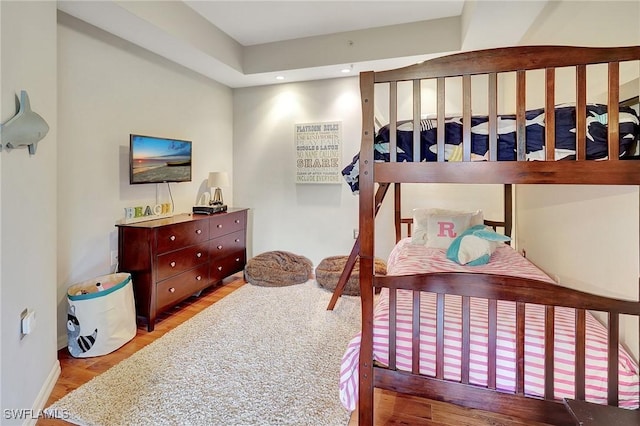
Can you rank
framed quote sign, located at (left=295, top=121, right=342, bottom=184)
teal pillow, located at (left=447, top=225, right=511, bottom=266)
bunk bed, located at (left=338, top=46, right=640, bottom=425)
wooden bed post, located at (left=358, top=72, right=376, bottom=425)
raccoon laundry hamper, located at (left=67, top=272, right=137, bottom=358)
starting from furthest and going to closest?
framed quote sign, located at (left=295, top=121, right=342, bottom=184) → teal pillow, located at (left=447, top=225, right=511, bottom=266) → raccoon laundry hamper, located at (left=67, top=272, right=137, bottom=358) → wooden bed post, located at (left=358, top=72, right=376, bottom=425) → bunk bed, located at (left=338, top=46, right=640, bottom=425)

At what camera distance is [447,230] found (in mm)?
2973

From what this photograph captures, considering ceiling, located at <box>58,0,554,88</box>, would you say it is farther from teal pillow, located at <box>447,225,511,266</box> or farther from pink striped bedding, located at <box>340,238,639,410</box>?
pink striped bedding, located at <box>340,238,639,410</box>

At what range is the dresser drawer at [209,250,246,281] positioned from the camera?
345 cm

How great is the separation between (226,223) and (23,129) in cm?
223

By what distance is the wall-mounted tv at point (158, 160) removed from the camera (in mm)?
2891

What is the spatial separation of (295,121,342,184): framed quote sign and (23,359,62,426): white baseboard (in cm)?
288

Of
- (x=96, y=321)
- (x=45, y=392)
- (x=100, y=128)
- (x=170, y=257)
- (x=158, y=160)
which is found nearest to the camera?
(x=45, y=392)

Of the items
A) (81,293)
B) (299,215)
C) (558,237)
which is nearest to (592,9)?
(558,237)

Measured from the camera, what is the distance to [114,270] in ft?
9.28

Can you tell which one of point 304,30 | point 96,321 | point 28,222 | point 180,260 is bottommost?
point 96,321

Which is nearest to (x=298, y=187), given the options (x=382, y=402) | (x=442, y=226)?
(x=442, y=226)

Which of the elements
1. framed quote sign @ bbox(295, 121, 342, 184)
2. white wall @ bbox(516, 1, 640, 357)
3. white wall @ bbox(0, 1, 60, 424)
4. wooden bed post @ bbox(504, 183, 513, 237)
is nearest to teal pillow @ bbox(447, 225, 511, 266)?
white wall @ bbox(516, 1, 640, 357)

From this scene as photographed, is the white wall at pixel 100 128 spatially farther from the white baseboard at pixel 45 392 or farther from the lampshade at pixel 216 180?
the white baseboard at pixel 45 392

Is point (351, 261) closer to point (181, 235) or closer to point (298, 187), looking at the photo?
point (181, 235)
